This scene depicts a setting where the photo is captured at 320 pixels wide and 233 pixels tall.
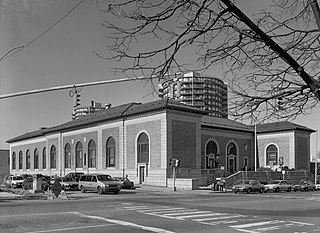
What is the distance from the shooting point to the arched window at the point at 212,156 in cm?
6638

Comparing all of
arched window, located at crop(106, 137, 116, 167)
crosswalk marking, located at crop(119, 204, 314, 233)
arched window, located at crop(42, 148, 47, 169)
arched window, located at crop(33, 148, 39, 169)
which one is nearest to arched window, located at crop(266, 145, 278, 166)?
arched window, located at crop(106, 137, 116, 167)

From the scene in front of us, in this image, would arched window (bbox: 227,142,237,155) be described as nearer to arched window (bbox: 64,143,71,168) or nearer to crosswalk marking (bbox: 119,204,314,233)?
arched window (bbox: 64,143,71,168)

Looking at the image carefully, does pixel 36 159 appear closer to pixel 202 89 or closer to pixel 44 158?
pixel 44 158

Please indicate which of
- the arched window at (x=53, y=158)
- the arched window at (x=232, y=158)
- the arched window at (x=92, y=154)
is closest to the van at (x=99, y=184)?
the arched window at (x=92, y=154)

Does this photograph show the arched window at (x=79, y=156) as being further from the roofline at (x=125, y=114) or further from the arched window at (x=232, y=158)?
the arched window at (x=232, y=158)

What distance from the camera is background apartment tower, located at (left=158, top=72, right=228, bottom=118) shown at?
22.9ft

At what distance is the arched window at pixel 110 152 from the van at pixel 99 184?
2211cm

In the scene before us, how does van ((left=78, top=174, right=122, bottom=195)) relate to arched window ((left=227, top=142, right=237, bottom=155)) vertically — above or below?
→ below

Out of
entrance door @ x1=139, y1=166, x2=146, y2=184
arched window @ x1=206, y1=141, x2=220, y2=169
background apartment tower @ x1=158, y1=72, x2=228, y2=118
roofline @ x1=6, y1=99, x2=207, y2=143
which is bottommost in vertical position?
entrance door @ x1=139, y1=166, x2=146, y2=184

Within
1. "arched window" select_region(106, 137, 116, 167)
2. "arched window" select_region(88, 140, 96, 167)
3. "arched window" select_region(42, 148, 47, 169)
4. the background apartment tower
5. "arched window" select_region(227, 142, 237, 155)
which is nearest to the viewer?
the background apartment tower

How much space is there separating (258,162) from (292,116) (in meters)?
72.3

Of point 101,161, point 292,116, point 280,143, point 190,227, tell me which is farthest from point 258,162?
point 292,116

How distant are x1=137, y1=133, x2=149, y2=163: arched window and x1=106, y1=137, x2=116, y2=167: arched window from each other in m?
5.92

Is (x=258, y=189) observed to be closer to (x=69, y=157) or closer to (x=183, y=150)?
(x=183, y=150)
